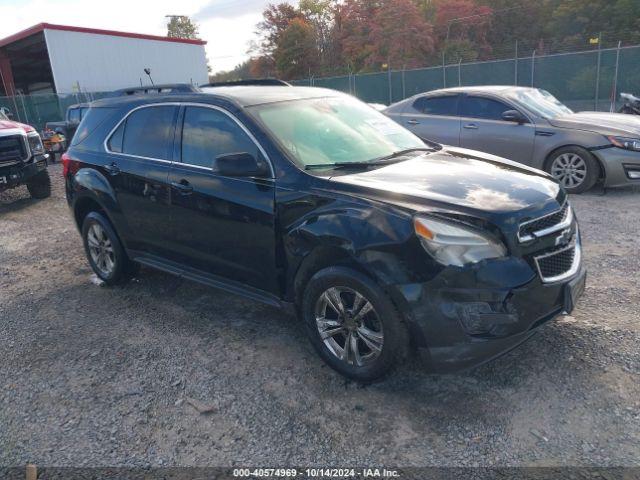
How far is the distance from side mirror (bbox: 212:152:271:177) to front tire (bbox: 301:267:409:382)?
814 mm

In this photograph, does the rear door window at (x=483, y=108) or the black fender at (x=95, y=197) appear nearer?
the black fender at (x=95, y=197)

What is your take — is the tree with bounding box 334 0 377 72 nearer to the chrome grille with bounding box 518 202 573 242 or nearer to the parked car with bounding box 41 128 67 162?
the parked car with bounding box 41 128 67 162

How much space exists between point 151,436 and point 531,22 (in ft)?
124

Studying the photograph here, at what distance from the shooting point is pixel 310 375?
3.47 m

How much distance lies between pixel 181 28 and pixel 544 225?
81075 millimetres

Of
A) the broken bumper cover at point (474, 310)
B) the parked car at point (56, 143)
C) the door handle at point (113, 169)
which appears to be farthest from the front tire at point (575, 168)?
the parked car at point (56, 143)

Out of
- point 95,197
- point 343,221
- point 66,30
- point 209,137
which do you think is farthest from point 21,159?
point 66,30

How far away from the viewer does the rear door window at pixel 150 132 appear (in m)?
4.35

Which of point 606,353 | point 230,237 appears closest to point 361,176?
point 230,237

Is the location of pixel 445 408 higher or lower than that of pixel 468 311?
lower

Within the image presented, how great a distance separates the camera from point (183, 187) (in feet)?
13.5

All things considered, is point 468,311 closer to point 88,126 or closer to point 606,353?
point 606,353

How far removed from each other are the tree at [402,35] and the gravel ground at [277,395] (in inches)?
1171

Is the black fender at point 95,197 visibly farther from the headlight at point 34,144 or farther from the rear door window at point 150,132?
the headlight at point 34,144
